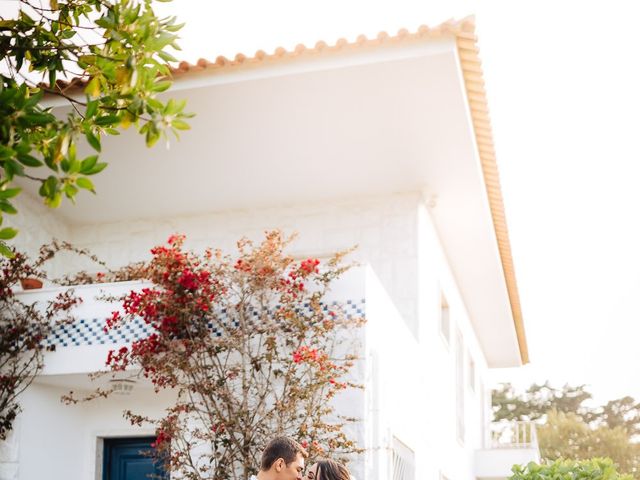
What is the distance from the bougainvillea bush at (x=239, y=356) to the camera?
857 centimetres

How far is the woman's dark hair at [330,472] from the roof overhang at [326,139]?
187 inches

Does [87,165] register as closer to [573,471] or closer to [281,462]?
[281,462]

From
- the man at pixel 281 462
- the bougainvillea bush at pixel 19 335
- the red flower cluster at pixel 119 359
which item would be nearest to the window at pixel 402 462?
the red flower cluster at pixel 119 359

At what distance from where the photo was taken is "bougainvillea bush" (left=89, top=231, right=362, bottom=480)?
857cm

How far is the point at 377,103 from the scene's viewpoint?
1038 cm

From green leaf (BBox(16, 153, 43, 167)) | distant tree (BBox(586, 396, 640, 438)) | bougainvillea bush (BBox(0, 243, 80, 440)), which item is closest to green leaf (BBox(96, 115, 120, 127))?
green leaf (BBox(16, 153, 43, 167))

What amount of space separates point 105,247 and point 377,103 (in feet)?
15.6

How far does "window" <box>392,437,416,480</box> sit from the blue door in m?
2.36

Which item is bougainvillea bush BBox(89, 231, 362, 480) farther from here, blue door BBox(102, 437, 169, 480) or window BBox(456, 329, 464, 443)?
window BBox(456, 329, 464, 443)

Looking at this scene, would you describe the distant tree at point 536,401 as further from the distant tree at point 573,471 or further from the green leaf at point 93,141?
the green leaf at point 93,141

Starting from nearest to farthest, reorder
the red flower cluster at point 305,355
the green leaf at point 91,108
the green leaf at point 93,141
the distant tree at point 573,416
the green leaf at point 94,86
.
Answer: the green leaf at point 93,141
the green leaf at point 91,108
the green leaf at point 94,86
the red flower cluster at point 305,355
the distant tree at point 573,416

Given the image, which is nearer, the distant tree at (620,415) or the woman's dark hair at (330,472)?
the woman's dark hair at (330,472)

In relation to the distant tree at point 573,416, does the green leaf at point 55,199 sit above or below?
below

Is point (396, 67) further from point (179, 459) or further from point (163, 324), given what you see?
point (179, 459)
